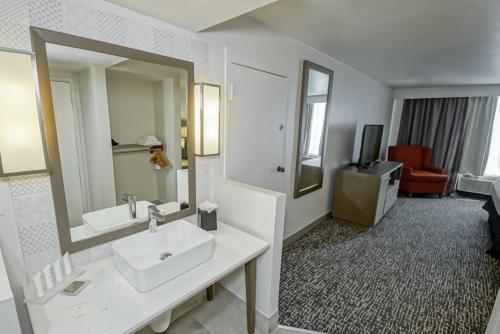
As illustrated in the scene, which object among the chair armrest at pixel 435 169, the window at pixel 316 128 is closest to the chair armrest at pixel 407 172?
the chair armrest at pixel 435 169

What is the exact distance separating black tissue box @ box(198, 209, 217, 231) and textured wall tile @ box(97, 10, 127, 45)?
3.48 ft

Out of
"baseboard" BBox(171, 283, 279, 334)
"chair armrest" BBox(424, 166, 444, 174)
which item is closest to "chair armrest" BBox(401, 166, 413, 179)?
"chair armrest" BBox(424, 166, 444, 174)

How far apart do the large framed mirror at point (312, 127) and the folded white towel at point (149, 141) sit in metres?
1.56

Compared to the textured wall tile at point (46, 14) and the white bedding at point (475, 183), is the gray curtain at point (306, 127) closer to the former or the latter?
the textured wall tile at point (46, 14)

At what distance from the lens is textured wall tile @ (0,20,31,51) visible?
2.88 ft

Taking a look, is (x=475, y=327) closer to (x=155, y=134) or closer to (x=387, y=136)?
(x=155, y=134)

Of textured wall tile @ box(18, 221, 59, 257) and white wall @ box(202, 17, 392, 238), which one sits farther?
white wall @ box(202, 17, 392, 238)

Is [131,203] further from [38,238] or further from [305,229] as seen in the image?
[305,229]

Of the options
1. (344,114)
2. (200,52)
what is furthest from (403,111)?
(200,52)

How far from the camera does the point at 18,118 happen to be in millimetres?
905

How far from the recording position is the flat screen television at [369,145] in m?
3.46

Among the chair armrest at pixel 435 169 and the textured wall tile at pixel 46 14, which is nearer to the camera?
the textured wall tile at pixel 46 14

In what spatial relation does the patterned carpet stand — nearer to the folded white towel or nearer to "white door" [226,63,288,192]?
"white door" [226,63,288,192]

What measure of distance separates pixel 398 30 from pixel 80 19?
7.17 ft
